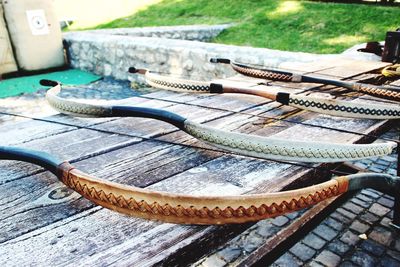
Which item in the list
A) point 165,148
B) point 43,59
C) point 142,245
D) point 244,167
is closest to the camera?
point 142,245

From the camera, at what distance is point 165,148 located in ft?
4.93

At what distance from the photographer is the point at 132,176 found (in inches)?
50.1

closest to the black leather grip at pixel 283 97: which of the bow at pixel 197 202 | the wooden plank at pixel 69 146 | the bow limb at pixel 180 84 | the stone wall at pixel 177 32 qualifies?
the bow limb at pixel 180 84

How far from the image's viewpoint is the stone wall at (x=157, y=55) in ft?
19.3

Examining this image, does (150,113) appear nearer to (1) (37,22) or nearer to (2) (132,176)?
(2) (132,176)

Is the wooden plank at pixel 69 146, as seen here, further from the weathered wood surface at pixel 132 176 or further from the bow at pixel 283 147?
the bow at pixel 283 147

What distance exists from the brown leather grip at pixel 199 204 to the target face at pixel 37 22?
803 cm

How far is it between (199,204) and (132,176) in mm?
448

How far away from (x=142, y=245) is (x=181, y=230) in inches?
4.6

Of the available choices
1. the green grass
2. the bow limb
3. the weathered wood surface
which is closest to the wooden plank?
the weathered wood surface

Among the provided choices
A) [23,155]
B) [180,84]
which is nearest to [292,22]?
[180,84]

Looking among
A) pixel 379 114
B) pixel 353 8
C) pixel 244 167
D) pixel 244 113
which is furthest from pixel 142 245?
pixel 353 8

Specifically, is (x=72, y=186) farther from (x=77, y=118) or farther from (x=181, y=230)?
(x=77, y=118)

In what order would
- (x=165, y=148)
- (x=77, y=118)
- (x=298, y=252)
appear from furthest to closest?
(x=298, y=252) → (x=77, y=118) → (x=165, y=148)
